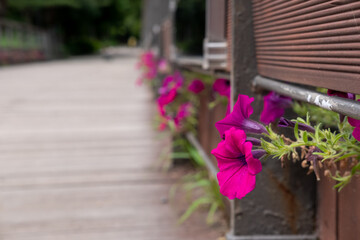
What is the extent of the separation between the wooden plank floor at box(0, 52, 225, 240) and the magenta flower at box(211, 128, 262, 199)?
5.23 feet

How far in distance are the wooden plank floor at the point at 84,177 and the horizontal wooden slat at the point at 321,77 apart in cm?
132

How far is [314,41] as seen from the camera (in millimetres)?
1170

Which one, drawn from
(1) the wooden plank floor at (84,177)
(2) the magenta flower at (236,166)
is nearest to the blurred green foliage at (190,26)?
(1) the wooden plank floor at (84,177)

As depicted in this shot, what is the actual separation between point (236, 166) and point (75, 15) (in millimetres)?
34043

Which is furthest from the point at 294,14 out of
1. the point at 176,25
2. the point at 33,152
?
the point at 33,152

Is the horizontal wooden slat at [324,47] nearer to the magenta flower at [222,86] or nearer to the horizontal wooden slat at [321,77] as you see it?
the horizontal wooden slat at [321,77]

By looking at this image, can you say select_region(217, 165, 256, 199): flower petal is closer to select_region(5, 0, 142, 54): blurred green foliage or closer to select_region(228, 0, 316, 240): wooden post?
select_region(228, 0, 316, 240): wooden post

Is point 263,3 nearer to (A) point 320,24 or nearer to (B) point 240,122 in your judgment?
(A) point 320,24

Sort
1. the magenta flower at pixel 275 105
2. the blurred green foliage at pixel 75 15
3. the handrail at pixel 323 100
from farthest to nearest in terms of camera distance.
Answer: the blurred green foliage at pixel 75 15 < the magenta flower at pixel 275 105 < the handrail at pixel 323 100

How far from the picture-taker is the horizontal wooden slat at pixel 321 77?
0.99 metres

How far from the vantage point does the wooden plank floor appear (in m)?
2.69

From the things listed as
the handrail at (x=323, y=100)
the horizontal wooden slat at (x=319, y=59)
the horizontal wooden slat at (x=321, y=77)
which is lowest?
the handrail at (x=323, y=100)

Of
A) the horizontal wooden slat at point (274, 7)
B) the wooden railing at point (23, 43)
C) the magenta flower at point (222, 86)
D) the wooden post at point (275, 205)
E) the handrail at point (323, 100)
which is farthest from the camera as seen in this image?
the wooden railing at point (23, 43)

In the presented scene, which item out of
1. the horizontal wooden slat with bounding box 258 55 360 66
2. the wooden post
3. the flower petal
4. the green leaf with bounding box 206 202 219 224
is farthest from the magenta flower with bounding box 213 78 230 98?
the flower petal
